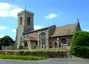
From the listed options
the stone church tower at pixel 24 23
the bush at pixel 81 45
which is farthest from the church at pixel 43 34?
the bush at pixel 81 45

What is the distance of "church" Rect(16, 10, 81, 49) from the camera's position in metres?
61.2

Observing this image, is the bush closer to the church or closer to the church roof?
the church

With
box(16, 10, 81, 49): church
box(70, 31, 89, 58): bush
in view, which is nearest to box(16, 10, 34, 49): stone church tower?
box(16, 10, 81, 49): church

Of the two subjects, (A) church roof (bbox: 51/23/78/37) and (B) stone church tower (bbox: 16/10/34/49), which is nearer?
(A) church roof (bbox: 51/23/78/37)

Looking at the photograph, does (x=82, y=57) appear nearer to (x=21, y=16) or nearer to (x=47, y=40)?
(x=47, y=40)

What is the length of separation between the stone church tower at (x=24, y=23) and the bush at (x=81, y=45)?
38.3 metres

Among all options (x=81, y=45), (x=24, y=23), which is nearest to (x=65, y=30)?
(x=81, y=45)

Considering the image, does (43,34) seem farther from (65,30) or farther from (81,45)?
(81,45)

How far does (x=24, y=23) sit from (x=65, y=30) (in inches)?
919

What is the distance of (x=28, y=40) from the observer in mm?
69125

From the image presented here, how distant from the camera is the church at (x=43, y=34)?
201 ft

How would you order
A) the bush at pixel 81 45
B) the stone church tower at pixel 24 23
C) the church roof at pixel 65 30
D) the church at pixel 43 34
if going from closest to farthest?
the bush at pixel 81 45, the church roof at pixel 65 30, the church at pixel 43 34, the stone church tower at pixel 24 23

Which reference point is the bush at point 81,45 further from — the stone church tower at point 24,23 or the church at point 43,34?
the stone church tower at point 24,23

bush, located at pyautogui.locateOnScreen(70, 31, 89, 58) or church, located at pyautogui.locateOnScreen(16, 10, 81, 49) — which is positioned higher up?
church, located at pyautogui.locateOnScreen(16, 10, 81, 49)
